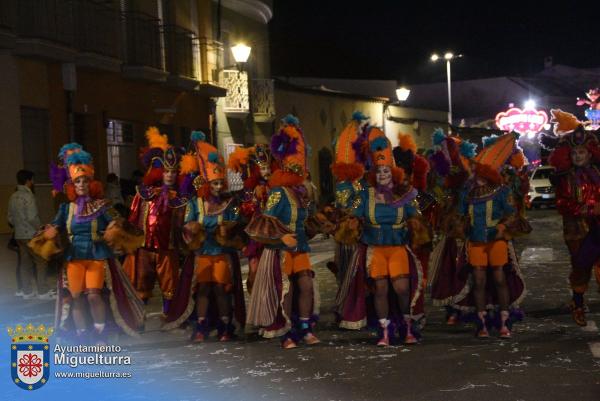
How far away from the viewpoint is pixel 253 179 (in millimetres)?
10422

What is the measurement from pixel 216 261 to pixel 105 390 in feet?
8.60

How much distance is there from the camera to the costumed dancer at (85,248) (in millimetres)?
9078

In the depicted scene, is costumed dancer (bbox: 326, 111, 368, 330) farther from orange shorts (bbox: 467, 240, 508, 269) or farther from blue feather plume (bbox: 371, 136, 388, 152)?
orange shorts (bbox: 467, 240, 508, 269)

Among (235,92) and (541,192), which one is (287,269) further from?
(541,192)

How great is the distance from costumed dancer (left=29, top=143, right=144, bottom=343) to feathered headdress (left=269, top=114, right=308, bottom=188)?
1514 millimetres

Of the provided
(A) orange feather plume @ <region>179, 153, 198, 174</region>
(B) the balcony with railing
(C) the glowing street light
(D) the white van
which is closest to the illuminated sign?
(D) the white van

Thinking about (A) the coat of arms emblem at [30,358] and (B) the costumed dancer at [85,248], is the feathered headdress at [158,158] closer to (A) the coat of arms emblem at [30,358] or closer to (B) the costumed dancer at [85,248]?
(B) the costumed dancer at [85,248]

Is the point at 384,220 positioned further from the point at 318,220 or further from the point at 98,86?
the point at 98,86

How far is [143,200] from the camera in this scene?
35.6 ft

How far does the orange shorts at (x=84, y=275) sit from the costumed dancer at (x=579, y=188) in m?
4.89

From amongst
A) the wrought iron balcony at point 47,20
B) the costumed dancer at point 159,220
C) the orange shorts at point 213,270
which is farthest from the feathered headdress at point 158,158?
the wrought iron balcony at point 47,20

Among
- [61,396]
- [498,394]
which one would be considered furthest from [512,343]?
[61,396]

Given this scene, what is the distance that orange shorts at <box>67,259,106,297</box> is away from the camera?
911cm

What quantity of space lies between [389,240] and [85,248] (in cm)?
290
